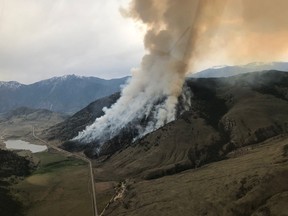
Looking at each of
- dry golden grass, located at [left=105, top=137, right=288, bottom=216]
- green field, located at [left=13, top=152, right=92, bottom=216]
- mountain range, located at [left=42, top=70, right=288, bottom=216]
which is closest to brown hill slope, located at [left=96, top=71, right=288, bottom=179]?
mountain range, located at [left=42, top=70, right=288, bottom=216]

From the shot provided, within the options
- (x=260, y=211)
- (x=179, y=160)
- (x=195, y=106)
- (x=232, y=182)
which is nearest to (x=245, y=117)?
(x=195, y=106)

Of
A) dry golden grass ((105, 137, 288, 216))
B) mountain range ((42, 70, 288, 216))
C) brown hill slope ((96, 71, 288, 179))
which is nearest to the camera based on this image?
dry golden grass ((105, 137, 288, 216))

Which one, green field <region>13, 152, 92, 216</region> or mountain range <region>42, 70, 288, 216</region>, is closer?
mountain range <region>42, 70, 288, 216</region>

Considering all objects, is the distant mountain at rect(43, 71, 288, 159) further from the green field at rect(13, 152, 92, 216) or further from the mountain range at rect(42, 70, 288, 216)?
the green field at rect(13, 152, 92, 216)

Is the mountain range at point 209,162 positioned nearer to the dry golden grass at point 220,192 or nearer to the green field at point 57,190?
the dry golden grass at point 220,192

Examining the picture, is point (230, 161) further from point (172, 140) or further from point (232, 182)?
point (172, 140)

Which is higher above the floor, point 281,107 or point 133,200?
point 281,107

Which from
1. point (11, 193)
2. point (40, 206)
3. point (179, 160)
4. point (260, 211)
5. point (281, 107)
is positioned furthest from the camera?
point (281, 107)

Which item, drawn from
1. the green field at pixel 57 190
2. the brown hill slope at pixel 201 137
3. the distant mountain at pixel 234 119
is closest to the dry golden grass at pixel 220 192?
the green field at pixel 57 190
